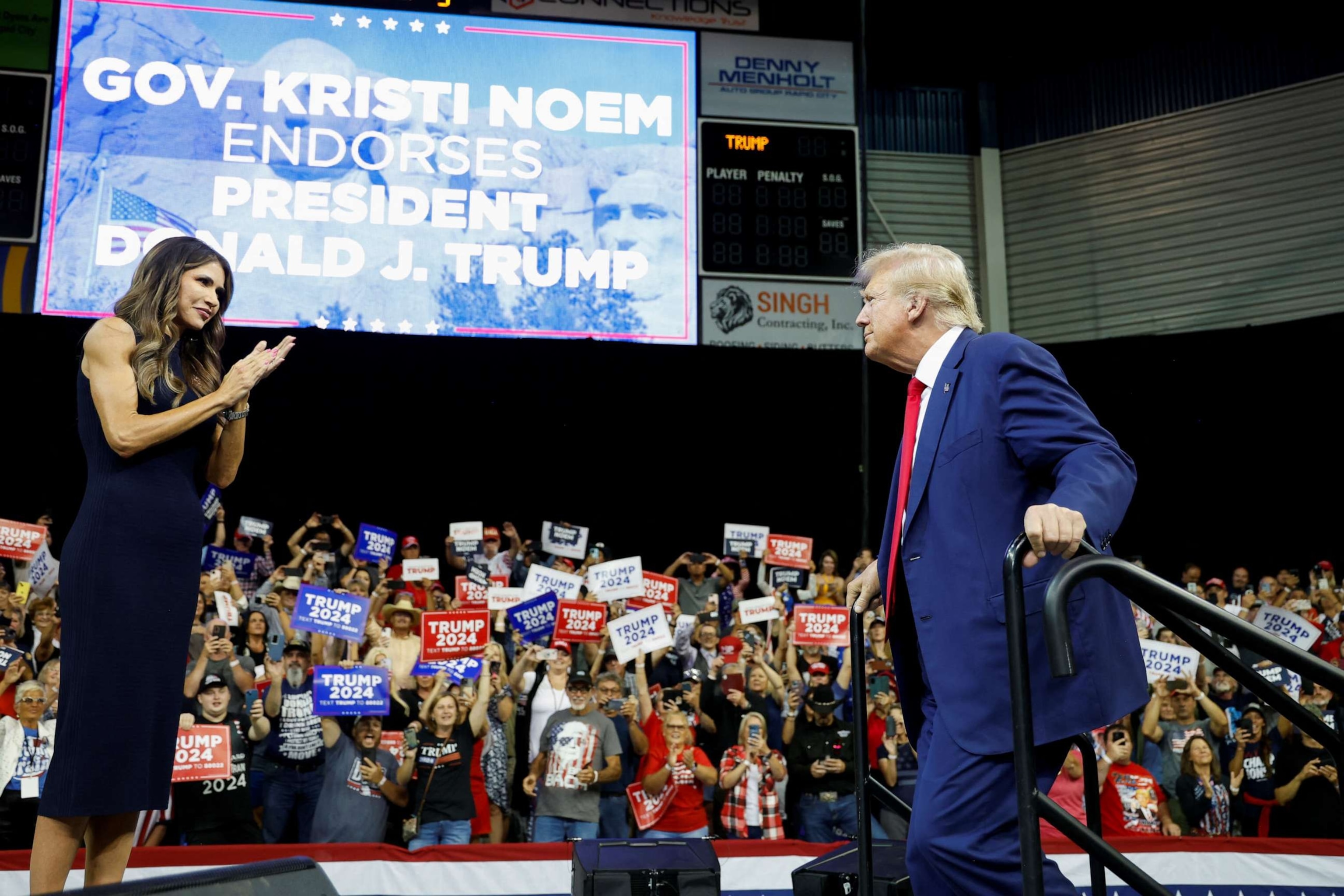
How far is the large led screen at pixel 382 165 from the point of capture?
7.80 meters

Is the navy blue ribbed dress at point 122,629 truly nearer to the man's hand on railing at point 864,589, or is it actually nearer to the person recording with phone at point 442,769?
the man's hand on railing at point 864,589

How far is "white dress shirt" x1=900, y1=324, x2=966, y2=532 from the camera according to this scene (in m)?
1.92

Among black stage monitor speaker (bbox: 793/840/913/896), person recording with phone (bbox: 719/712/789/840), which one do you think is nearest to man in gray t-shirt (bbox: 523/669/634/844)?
person recording with phone (bbox: 719/712/789/840)

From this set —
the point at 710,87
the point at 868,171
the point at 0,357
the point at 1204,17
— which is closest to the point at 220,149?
the point at 0,357

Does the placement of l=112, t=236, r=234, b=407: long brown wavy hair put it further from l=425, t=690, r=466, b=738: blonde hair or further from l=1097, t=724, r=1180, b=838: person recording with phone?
l=1097, t=724, r=1180, b=838: person recording with phone

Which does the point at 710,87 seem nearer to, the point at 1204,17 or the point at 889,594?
the point at 1204,17

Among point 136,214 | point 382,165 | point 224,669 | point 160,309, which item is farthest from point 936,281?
point 136,214

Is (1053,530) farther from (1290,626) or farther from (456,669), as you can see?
(1290,626)

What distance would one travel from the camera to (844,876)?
2.84 meters

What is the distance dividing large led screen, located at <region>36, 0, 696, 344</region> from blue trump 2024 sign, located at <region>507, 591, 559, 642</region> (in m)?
2.39

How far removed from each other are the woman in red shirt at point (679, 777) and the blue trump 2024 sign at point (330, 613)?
1618mm

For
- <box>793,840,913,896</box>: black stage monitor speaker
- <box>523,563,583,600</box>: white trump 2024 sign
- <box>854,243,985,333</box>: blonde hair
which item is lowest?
<box>793,840,913,896</box>: black stage monitor speaker

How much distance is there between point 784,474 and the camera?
9953 millimetres

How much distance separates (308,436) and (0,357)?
2205mm
